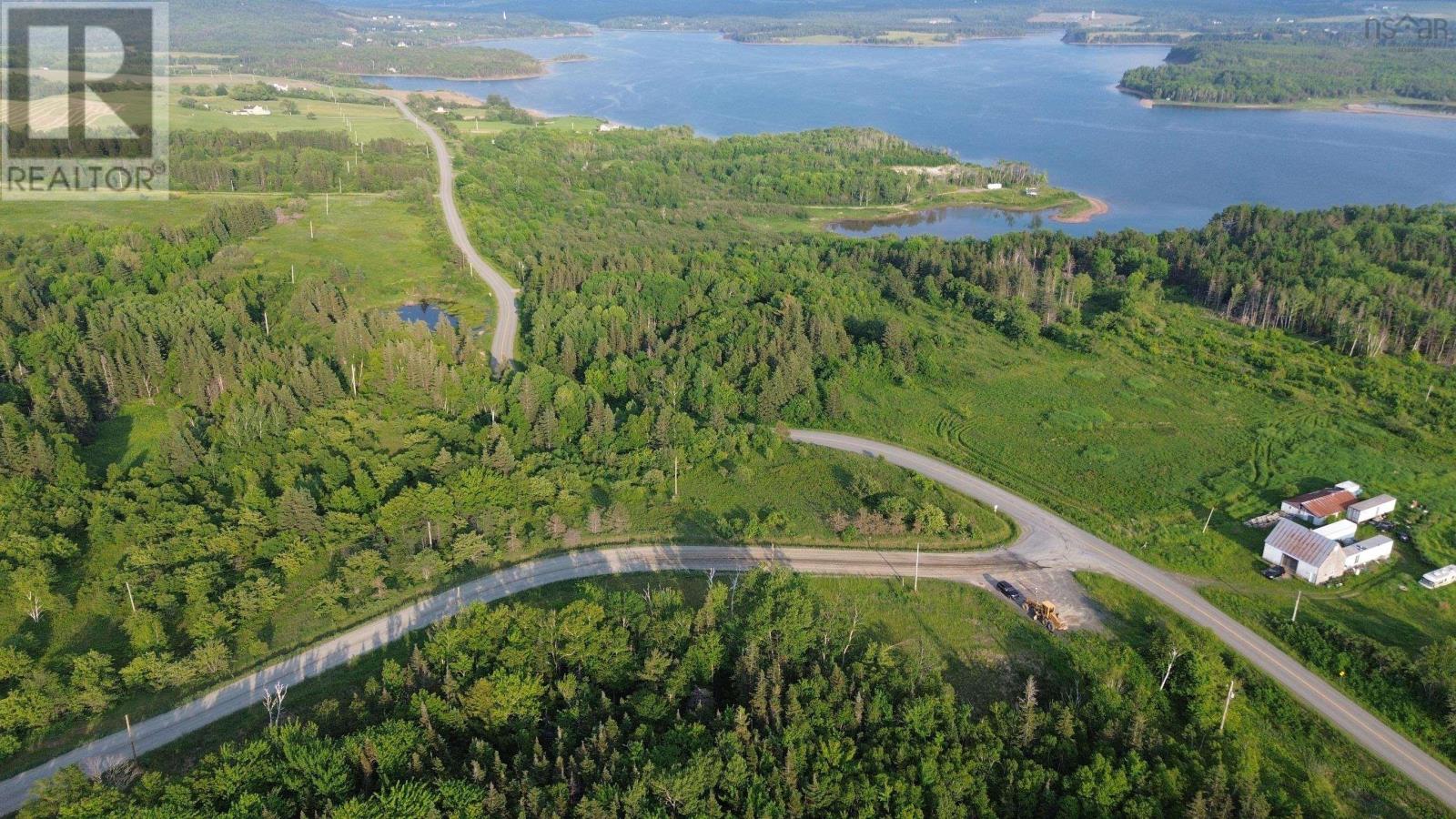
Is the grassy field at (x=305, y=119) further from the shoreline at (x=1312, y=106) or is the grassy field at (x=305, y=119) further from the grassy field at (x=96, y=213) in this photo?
the shoreline at (x=1312, y=106)

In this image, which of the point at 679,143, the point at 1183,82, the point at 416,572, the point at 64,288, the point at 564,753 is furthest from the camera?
the point at 1183,82

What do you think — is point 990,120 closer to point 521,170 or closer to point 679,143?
point 679,143

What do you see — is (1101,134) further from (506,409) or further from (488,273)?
(506,409)

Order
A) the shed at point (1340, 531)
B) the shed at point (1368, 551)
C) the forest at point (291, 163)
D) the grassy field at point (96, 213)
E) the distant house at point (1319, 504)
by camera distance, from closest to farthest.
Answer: the shed at point (1368, 551), the shed at point (1340, 531), the distant house at point (1319, 504), the grassy field at point (96, 213), the forest at point (291, 163)

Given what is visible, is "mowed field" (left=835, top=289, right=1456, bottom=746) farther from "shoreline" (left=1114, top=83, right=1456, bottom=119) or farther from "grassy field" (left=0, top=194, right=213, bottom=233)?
"shoreline" (left=1114, top=83, right=1456, bottom=119)

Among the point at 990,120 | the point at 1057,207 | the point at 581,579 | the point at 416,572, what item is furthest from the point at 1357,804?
the point at 990,120

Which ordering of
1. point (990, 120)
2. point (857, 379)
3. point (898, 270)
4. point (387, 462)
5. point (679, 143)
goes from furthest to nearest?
point (990, 120) → point (679, 143) → point (898, 270) → point (857, 379) → point (387, 462)

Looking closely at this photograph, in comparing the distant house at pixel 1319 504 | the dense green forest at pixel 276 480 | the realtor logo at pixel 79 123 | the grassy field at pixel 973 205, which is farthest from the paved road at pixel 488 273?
the distant house at pixel 1319 504
